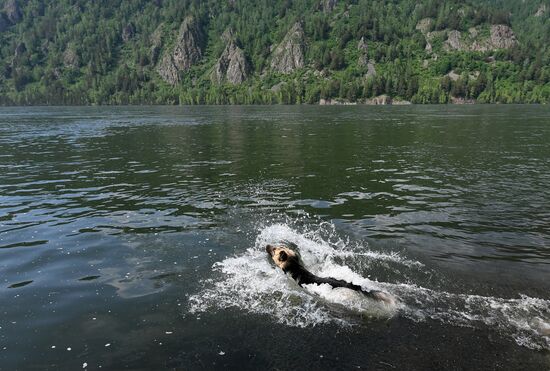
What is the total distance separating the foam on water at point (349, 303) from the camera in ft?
38.3

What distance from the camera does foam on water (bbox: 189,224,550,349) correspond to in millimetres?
11688

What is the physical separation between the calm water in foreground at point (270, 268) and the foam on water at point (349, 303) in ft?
0.19

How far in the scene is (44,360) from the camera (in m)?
10.4

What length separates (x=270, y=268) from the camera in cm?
1553

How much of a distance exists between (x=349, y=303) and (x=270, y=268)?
3.93 m

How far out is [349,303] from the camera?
41.1 ft

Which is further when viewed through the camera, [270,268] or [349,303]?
[270,268]

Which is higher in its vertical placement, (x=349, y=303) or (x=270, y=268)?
(x=349, y=303)

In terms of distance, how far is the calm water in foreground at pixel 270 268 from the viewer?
10.6m

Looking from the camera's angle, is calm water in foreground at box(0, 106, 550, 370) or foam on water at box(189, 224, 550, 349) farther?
foam on water at box(189, 224, 550, 349)

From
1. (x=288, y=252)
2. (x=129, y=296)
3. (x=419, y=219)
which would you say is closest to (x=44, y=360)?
(x=129, y=296)

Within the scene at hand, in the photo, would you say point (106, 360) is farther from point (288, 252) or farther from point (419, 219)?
point (419, 219)

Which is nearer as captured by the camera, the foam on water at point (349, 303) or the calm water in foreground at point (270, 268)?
the calm water in foreground at point (270, 268)

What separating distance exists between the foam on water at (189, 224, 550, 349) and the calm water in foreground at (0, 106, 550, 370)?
2.3 inches
